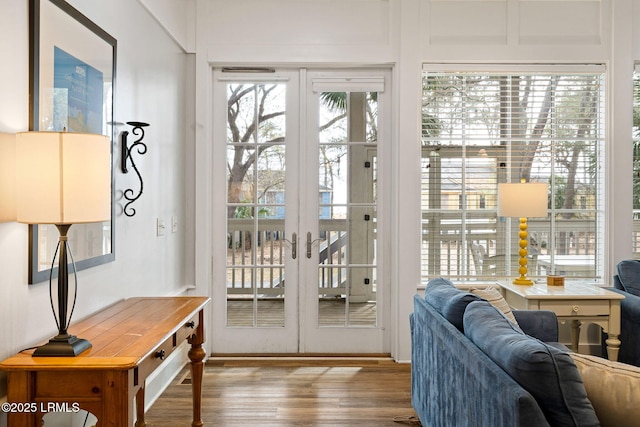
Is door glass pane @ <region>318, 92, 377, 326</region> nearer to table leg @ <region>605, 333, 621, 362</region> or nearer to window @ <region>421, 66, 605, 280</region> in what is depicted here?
window @ <region>421, 66, 605, 280</region>

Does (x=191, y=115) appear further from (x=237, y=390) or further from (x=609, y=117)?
(x=609, y=117)

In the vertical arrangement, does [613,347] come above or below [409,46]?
below

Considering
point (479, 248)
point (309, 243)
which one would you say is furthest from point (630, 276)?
point (309, 243)

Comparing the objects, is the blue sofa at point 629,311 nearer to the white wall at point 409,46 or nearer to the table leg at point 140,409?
the white wall at point 409,46

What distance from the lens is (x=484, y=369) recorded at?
175 centimetres

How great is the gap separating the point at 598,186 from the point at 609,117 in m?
0.54

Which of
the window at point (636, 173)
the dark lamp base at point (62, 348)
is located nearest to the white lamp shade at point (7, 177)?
the dark lamp base at point (62, 348)

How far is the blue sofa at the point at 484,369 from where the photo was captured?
1.51 meters

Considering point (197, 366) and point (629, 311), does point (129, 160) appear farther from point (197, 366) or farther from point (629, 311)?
point (629, 311)

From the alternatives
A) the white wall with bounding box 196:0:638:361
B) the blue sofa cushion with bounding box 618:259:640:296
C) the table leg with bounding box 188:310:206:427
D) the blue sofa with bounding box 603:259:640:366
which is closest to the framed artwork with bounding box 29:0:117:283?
the table leg with bounding box 188:310:206:427

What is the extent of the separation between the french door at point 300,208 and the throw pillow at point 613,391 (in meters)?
2.74

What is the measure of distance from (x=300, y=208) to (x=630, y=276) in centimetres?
244

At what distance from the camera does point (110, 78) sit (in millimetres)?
2641

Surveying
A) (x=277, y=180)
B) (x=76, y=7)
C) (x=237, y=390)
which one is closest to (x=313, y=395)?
(x=237, y=390)
